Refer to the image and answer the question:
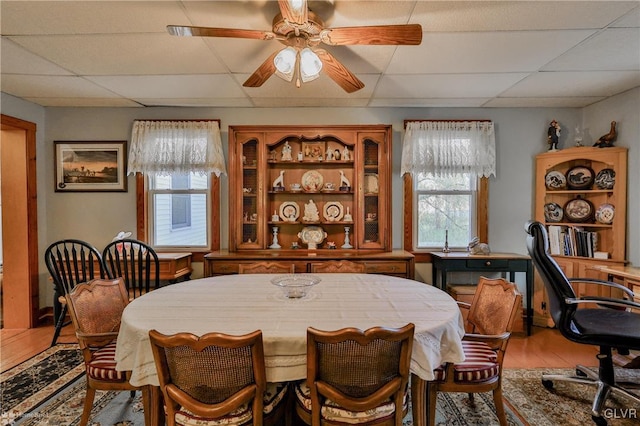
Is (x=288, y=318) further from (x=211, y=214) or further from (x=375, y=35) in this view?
(x=211, y=214)

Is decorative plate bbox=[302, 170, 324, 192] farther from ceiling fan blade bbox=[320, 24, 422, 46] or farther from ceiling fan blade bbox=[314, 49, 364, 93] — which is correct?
ceiling fan blade bbox=[320, 24, 422, 46]

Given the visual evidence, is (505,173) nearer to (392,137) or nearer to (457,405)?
(392,137)

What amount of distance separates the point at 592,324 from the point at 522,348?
1.08m

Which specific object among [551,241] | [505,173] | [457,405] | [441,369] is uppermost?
[505,173]

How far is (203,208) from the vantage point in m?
3.94

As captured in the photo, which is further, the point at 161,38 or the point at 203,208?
the point at 203,208

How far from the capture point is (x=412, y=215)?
3.88 metres

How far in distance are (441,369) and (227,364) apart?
1082 millimetres

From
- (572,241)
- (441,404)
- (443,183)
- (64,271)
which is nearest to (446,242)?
(443,183)

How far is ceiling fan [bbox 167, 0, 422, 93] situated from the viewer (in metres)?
1.64

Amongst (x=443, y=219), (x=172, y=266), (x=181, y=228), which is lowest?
(x=172, y=266)

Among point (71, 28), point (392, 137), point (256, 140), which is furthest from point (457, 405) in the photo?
point (71, 28)

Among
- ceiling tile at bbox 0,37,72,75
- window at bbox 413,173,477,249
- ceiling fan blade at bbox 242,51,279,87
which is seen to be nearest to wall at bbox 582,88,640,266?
window at bbox 413,173,477,249

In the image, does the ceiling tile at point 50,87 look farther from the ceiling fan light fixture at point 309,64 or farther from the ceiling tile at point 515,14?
the ceiling tile at point 515,14
